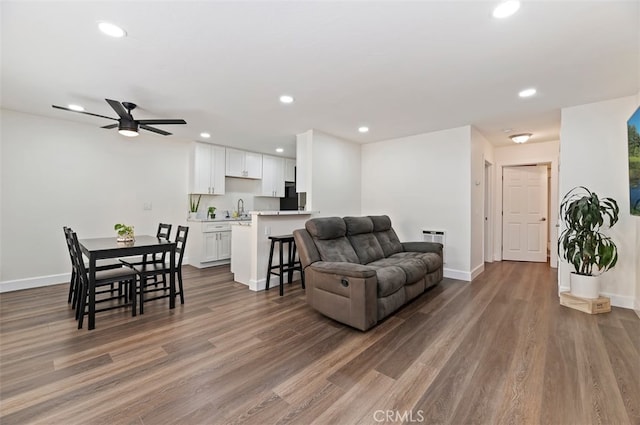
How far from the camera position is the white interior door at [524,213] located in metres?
5.81

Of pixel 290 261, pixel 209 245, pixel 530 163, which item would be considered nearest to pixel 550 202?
pixel 530 163

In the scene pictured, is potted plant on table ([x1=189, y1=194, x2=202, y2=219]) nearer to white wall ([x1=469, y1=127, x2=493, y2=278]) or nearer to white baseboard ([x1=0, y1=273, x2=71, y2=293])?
white baseboard ([x1=0, y1=273, x2=71, y2=293])

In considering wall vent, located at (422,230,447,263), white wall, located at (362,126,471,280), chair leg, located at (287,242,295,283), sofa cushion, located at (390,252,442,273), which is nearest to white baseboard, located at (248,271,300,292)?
chair leg, located at (287,242,295,283)

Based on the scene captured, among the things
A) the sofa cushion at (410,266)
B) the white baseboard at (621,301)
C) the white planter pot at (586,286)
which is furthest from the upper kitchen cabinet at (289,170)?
the white baseboard at (621,301)

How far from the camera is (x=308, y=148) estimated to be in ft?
15.5

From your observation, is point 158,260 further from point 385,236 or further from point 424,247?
point 424,247

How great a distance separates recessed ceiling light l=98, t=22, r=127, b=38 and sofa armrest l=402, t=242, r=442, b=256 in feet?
13.6

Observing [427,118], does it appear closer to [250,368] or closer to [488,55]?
[488,55]

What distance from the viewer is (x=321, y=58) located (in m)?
2.41

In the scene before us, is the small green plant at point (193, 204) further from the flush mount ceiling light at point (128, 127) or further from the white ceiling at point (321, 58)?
the flush mount ceiling light at point (128, 127)

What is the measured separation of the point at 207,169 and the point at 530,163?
6.68m

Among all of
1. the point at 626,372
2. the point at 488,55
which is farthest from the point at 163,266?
the point at 626,372

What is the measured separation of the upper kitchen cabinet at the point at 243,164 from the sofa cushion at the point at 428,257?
12.7 ft

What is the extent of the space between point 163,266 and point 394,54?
11.2ft
